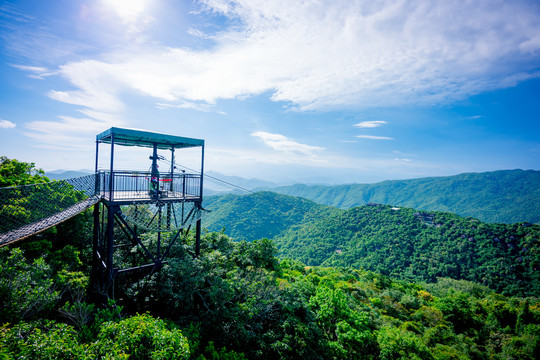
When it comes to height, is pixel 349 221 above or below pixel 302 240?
above

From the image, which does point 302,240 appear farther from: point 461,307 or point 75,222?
point 75,222

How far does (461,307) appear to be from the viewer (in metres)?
20.5

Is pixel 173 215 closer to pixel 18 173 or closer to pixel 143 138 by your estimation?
pixel 143 138

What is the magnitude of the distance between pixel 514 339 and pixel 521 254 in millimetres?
49775

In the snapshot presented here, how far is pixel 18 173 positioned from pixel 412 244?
7071cm

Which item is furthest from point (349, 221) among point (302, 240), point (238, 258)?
point (238, 258)

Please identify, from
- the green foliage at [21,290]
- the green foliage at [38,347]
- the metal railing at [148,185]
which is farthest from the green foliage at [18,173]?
the green foliage at [38,347]

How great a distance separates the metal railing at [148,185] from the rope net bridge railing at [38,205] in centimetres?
64

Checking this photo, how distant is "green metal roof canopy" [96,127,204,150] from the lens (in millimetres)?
7672

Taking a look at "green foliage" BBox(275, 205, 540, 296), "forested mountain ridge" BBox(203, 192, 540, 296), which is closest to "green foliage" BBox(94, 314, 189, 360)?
"green foliage" BBox(275, 205, 540, 296)

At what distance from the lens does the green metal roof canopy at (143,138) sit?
7.67 m

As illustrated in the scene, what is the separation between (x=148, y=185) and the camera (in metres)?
9.20

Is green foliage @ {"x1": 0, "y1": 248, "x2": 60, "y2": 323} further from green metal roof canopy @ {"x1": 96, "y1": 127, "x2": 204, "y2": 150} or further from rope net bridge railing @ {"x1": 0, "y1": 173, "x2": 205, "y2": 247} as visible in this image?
green metal roof canopy @ {"x1": 96, "y1": 127, "x2": 204, "y2": 150}

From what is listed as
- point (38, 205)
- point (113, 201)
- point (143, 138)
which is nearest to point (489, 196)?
point (143, 138)
